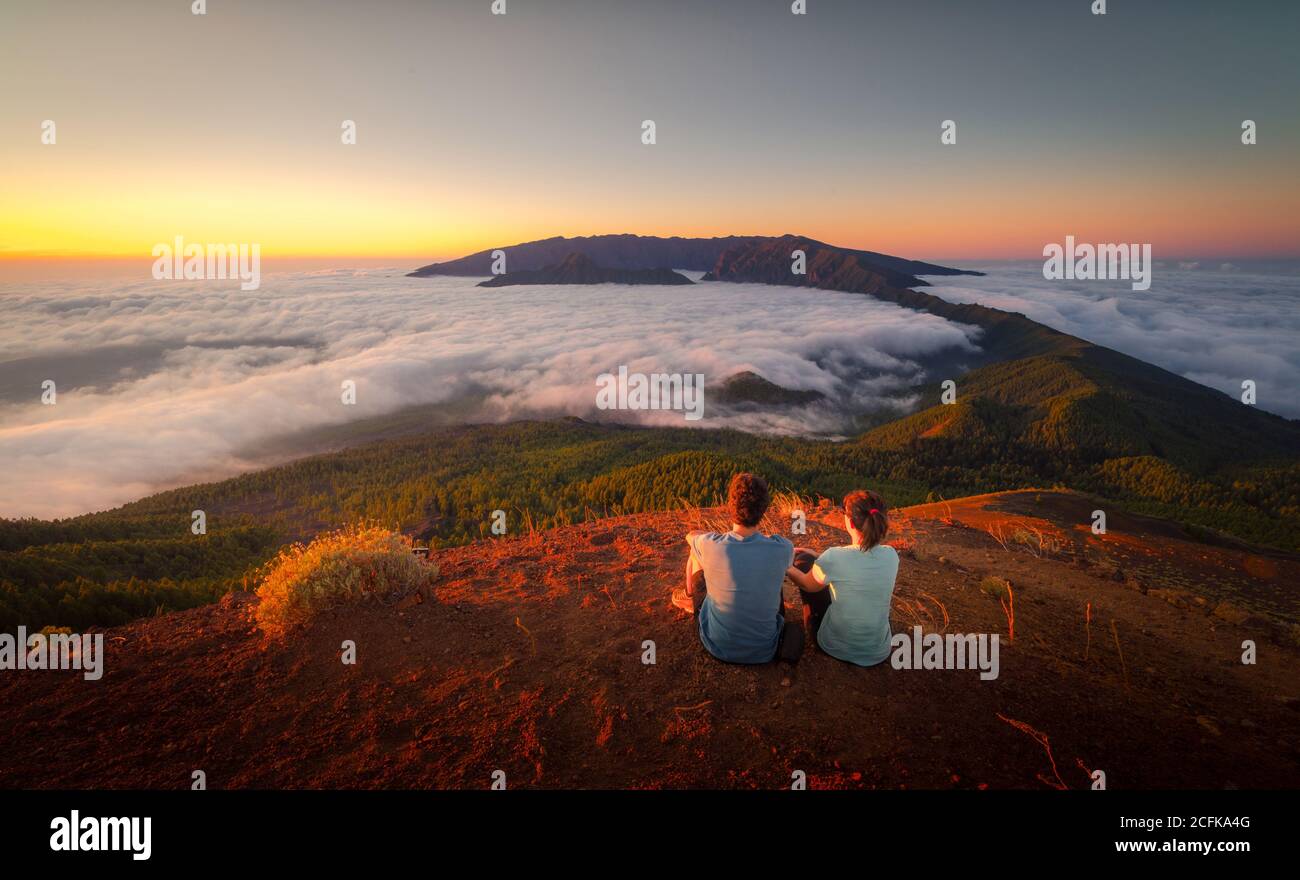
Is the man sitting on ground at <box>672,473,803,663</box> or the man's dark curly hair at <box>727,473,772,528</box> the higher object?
the man's dark curly hair at <box>727,473,772,528</box>

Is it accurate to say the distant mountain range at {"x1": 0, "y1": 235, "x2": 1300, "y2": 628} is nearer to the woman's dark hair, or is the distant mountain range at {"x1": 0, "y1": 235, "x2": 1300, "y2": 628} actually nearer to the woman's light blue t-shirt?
the woman's light blue t-shirt

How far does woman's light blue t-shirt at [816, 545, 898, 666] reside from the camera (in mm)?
4359

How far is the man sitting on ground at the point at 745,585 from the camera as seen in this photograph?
4285 millimetres

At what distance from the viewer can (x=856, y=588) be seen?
14.5ft

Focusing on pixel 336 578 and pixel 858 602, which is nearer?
pixel 858 602

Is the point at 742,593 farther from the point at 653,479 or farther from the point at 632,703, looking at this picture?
the point at 653,479

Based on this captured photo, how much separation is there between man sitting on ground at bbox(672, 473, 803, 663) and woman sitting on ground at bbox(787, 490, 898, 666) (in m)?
0.33

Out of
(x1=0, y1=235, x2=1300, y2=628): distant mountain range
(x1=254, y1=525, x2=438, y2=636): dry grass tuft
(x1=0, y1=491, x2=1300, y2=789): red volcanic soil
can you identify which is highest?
(x1=254, y1=525, x2=438, y2=636): dry grass tuft

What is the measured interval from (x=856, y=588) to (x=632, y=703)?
2.03 metres

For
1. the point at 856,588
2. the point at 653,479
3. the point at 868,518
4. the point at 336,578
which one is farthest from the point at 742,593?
the point at 653,479

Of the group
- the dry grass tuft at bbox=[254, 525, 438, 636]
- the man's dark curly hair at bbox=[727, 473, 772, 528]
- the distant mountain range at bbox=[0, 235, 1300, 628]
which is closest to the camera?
the man's dark curly hair at bbox=[727, 473, 772, 528]

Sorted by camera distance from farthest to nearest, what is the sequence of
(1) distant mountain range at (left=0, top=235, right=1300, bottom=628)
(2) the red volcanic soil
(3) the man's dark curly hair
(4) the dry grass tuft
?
(1) distant mountain range at (left=0, top=235, right=1300, bottom=628) < (4) the dry grass tuft < (3) the man's dark curly hair < (2) the red volcanic soil

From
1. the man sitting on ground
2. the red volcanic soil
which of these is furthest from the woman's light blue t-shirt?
the man sitting on ground

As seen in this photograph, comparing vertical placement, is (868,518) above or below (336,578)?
above
